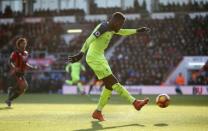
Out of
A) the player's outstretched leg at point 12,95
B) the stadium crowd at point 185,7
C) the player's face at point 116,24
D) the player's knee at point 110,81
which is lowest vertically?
the player's outstretched leg at point 12,95

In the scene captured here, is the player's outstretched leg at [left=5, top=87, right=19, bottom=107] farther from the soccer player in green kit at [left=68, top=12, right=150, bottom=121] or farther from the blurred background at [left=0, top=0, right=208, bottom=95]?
the blurred background at [left=0, top=0, right=208, bottom=95]

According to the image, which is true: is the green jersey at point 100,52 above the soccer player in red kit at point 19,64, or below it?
above

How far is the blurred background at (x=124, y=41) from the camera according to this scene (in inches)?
1126

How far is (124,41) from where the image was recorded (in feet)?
109

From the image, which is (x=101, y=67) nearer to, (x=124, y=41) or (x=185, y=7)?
(x=124, y=41)

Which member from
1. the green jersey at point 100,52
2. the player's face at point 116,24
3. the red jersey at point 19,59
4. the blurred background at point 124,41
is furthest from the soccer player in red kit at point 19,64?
the blurred background at point 124,41

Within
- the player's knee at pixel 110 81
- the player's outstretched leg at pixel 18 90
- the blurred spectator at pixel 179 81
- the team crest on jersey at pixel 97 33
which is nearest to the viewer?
the team crest on jersey at pixel 97 33

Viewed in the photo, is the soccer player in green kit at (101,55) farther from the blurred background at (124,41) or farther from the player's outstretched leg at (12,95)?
the blurred background at (124,41)

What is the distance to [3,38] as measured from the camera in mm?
37219

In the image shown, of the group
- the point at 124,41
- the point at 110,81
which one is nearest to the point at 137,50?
the point at 124,41

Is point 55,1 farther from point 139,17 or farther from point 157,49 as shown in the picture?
point 157,49

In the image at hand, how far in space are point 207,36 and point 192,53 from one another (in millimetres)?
2286

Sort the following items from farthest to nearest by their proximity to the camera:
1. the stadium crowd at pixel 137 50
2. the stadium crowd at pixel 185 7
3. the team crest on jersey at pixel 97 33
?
1. the stadium crowd at pixel 185 7
2. the stadium crowd at pixel 137 50
3. the team crest on jersey at pixel 97 33

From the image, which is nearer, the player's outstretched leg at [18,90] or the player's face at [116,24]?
the player's face at [116,24]
